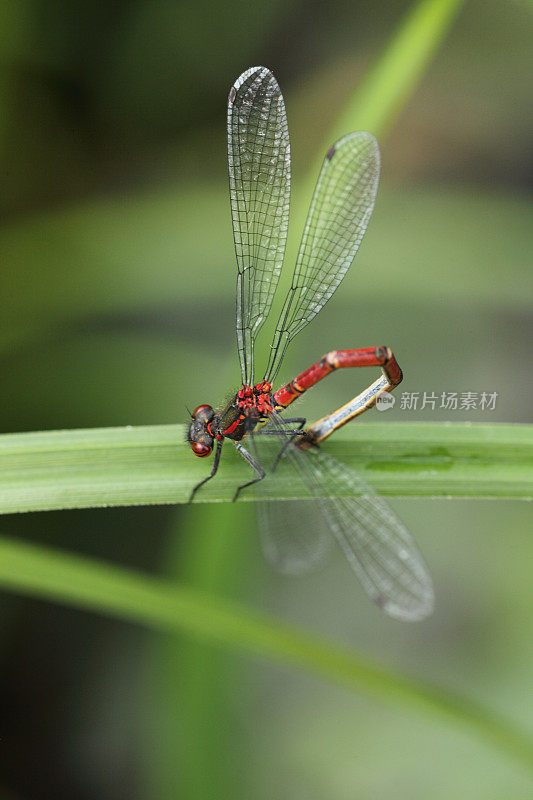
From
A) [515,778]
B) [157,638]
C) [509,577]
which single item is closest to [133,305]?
[157,638]

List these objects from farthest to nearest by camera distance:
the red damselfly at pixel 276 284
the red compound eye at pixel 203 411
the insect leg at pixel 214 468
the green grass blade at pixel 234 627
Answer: the red compound eye at pixel 203 411 → the red damselfly at pixel 276 284 → the insect leg at pixel 214 468 → the green grass blade at pixel 234 627

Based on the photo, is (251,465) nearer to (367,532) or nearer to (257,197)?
(367,532)

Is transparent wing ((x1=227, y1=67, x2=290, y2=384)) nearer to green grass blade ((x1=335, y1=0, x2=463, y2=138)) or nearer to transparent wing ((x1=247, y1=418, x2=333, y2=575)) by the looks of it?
green grass blade ((x1=335, y1=0, x2=463, y2=138))

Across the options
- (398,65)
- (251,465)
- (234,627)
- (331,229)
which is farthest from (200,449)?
(398,65)

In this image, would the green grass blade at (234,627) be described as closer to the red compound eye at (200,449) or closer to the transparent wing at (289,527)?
the transparent wing at (289,527)

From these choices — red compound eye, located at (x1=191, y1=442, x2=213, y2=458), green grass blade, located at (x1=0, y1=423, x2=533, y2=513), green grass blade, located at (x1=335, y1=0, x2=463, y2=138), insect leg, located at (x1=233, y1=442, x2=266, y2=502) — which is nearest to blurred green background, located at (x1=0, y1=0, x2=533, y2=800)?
insect leg, located at (x1=233, y1=442, x2=266, y2=502)

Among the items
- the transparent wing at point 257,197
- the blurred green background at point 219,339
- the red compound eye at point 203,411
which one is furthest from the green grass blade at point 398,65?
the red compound eye at point 203,411

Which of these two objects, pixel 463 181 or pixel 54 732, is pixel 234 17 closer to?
pixel 463 181
